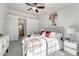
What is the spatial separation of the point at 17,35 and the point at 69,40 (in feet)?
4.27

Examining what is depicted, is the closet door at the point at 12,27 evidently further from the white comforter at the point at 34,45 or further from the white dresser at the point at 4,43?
the white comforter at the point at 34,45

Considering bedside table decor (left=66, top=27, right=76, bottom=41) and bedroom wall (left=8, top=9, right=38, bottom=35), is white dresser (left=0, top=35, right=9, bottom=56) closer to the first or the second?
bedroom wall (left=8, top=9, right=38, bottom=35)

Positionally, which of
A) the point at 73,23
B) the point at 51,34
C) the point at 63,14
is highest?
the point at 63,14

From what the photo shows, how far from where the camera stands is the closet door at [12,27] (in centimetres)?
188

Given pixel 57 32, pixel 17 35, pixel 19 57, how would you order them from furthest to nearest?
pixel 57 32, pixel 17 35, pixel 19 57

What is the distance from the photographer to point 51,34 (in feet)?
6.86

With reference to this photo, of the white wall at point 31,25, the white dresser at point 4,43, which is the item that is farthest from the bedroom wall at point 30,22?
the white dresser at point 4,43

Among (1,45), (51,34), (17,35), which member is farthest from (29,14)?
(1,45)

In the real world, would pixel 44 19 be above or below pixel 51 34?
above

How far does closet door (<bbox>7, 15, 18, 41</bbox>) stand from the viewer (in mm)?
1875

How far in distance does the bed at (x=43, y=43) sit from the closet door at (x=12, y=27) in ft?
0.81

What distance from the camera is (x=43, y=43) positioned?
2141mm

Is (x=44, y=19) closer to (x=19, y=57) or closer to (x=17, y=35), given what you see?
(x=17, y=35)

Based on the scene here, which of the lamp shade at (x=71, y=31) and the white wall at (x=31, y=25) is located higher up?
the white wall at (x=31, y=25)
